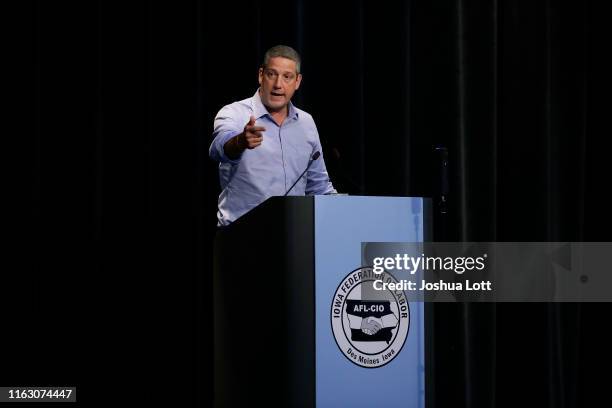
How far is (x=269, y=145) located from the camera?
2934 millimetres

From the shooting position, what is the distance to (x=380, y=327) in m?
1.99

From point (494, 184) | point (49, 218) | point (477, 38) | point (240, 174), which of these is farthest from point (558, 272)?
point (49, 218)

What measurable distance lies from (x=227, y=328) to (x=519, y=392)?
1.65 meters

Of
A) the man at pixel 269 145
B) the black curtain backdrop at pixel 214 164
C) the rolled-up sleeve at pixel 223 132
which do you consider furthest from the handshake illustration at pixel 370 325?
the black curtain backdrop at pixel 214 164

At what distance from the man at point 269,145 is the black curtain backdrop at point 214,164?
52 centimetres

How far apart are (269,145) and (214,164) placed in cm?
62

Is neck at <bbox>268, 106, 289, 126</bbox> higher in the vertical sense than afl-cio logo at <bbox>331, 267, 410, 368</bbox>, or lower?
higher

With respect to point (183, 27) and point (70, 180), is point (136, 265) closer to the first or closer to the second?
point (70, 180)

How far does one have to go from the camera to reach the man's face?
2.88 meters

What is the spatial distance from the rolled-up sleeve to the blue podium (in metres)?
0.64

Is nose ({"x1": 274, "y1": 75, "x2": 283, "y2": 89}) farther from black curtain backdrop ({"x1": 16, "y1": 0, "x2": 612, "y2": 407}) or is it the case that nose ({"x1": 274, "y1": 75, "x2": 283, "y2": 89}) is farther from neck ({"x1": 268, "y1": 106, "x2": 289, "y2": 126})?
black curtain backdrop ({"x1": 16, "y1": 0, "x2": 612, "y2": 407})

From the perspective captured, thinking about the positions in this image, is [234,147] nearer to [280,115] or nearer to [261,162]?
[261,162]
